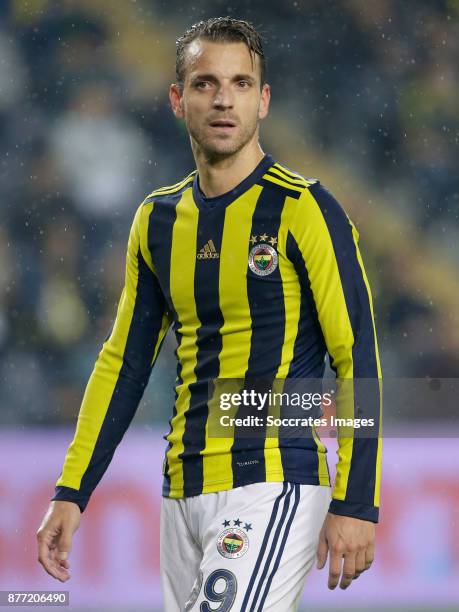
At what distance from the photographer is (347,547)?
1.85 meters

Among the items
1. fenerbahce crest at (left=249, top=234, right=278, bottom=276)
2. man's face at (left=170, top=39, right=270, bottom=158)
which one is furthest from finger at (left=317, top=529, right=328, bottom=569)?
man's face at (left=170, top=39, right=270, bottom=158)

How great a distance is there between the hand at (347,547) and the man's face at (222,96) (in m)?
0.72

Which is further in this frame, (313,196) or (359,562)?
(313,196)

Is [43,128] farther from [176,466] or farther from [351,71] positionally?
[176,466]

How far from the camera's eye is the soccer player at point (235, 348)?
1921mm

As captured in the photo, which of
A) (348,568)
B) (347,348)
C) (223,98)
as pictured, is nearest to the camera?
(348,568)

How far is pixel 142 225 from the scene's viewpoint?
2.27 m

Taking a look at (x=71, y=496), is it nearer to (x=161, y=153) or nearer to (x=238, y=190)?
(x=238, y=190)

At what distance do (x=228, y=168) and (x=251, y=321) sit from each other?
32 cm

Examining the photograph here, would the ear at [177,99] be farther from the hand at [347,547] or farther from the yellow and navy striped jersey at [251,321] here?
the hand at [347,547]

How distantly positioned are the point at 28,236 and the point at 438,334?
2.22 metres

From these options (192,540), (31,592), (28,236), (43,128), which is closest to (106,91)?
(43,128)

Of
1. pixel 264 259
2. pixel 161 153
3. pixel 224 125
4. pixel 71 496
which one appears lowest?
pixel 71 496

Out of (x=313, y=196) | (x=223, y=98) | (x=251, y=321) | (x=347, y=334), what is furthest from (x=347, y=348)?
(x=223, y=98)
